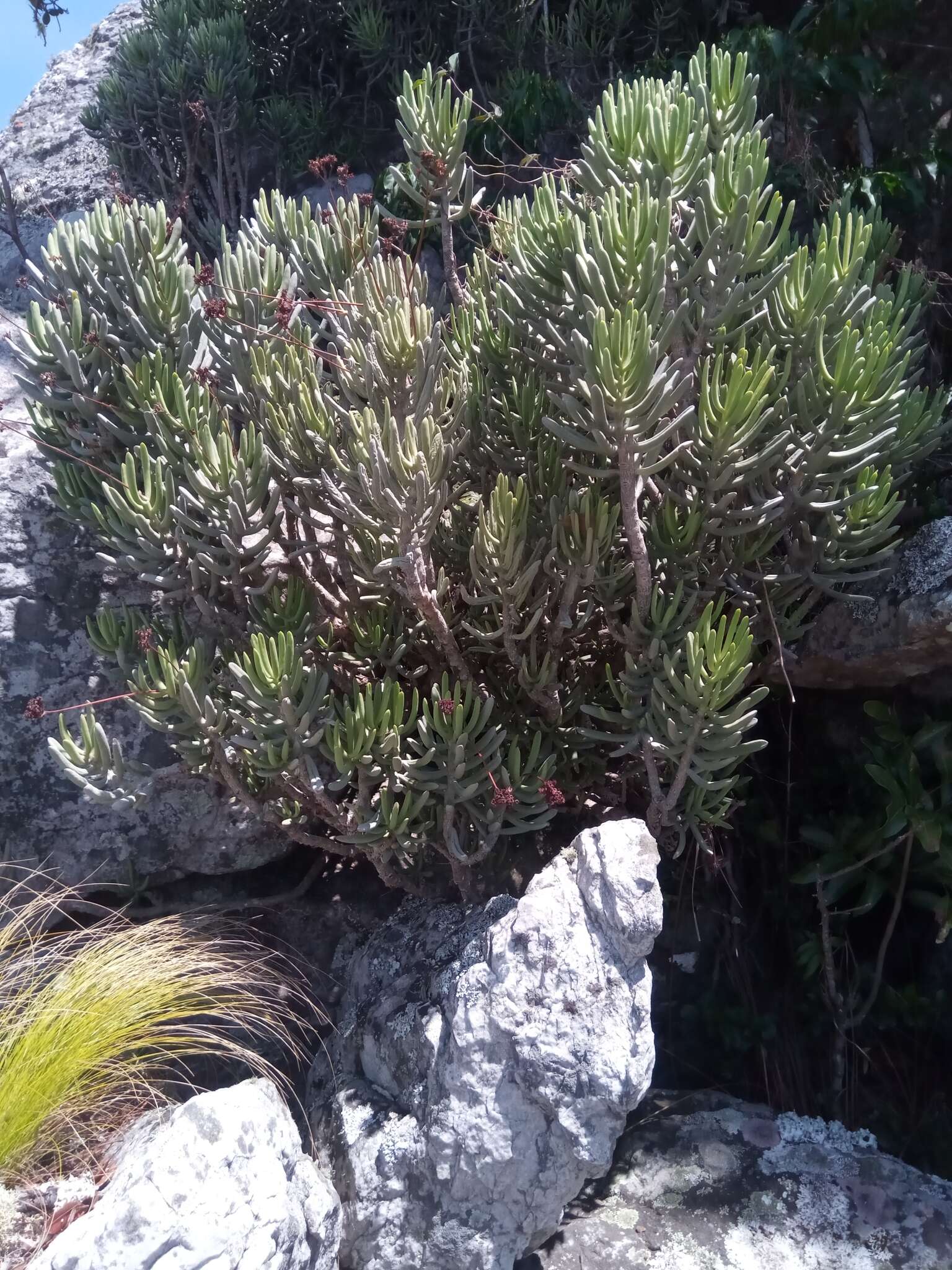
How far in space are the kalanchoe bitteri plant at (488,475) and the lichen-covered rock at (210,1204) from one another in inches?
26.7

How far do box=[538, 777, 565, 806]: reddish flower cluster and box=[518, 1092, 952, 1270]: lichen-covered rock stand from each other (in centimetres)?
97

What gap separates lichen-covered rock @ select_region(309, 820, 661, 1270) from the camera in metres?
2.24

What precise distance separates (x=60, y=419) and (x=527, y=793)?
1.63 meters

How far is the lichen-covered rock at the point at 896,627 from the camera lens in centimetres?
262

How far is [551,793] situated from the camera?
2.42m

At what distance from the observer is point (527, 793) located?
2.52 metres

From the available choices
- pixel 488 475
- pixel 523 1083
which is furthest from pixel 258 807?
pixel 488 475

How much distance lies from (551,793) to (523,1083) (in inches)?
25.4

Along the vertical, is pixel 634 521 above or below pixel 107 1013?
above

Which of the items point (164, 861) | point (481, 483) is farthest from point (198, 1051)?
point (481, 483)

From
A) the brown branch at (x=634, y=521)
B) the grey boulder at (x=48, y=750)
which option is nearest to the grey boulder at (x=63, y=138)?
the grey boulder at (x=48, y=750)

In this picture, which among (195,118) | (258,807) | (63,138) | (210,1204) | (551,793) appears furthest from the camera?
(63,138)

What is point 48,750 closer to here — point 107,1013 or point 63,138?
point 107,1013

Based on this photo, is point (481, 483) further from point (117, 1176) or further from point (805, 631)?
point (117, 1176)
